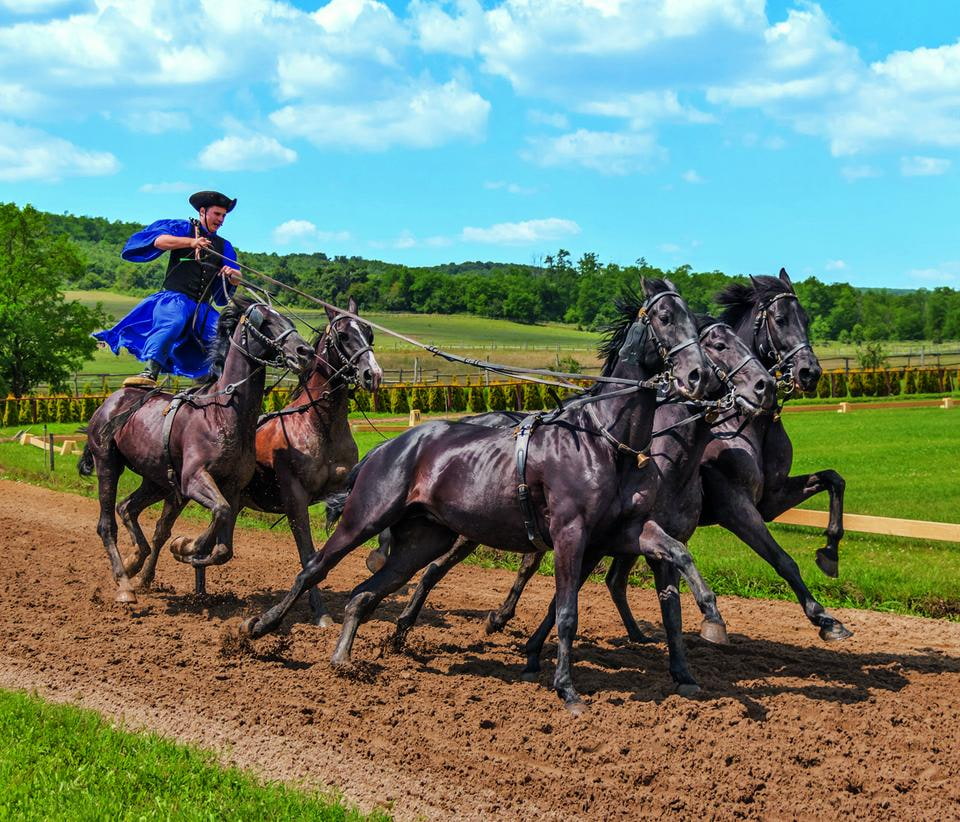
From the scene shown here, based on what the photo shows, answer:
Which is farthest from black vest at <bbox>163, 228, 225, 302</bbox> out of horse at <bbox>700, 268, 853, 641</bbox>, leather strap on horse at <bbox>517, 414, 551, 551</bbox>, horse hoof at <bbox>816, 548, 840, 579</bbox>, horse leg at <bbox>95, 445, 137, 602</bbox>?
horse hoof at <bbox>816, 548, 840, 579</bbox>

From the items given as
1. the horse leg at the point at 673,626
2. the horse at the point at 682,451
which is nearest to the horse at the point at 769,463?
the horse at the point at 682,451

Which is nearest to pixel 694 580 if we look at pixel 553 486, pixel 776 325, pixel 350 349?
pixel 553 486

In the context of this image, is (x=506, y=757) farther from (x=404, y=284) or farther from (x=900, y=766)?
(x=404, y=284)

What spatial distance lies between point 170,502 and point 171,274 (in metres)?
2.32

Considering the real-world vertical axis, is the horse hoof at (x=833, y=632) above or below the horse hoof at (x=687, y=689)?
above

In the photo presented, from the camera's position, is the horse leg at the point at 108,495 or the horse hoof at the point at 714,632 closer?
the horse hoof at the point at 714,632

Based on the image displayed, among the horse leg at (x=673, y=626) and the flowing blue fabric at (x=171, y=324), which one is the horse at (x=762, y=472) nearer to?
the horse leg at (x=673, y=626)

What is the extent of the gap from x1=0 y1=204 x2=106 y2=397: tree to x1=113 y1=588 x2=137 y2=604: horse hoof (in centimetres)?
4563

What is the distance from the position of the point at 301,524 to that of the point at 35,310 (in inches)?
1927

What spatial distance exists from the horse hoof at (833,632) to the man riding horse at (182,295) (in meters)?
6.23

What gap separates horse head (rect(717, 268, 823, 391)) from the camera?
869cm

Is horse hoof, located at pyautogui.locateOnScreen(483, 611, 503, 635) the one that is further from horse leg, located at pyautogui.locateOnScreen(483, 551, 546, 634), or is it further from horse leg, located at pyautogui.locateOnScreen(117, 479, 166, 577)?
horse leg, located at pyautogui.locateOnScreen(117, 479, 166, 577)

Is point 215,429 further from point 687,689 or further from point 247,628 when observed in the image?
point 687,689

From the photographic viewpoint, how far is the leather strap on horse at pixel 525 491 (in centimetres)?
737
